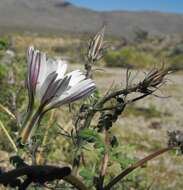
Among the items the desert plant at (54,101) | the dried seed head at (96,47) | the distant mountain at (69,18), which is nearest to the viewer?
the desert plant at (54,101)

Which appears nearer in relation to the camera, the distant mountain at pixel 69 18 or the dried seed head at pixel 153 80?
the dried seed head at pixel 153 80

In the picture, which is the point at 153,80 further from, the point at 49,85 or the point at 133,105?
the point at 133,105

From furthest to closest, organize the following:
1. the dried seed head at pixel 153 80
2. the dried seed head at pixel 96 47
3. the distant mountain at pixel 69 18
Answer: the distant mountain at pixel 69 18, the dried seed head at pixel 96 47, the dried seed head at pixel 153 80

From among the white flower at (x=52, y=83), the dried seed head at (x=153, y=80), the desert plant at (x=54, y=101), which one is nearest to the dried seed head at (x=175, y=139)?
the desert plant at (x=54, y=101)

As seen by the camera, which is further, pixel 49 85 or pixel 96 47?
pixel 96 47

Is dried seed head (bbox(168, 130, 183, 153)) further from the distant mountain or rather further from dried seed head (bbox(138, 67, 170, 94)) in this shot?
the distant mountain

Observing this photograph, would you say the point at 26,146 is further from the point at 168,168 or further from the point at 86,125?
the point at 168,168

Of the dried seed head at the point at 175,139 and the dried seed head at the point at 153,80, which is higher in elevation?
the dried seed head at the point at 153,80

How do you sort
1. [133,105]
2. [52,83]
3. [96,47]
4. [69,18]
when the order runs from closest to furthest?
1. [52,83]
2. [96,47]
3. [133,105]
4. [69,18]

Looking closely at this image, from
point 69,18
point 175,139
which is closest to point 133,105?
point 175,139

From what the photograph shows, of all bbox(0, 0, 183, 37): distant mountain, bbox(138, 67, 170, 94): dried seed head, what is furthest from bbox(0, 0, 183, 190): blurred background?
bbox(0, 0, 183, 37): distant mountain

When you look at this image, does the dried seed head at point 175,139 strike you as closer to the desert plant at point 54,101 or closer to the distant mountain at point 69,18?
the desert plant at point 54,101
